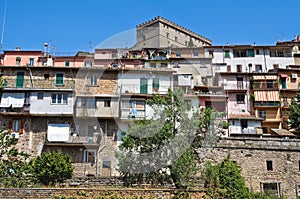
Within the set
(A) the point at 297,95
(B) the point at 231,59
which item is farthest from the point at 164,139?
(B) the point at 231,59

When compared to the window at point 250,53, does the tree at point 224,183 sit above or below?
below

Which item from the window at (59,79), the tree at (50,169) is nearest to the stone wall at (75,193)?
the tree at (50,169)

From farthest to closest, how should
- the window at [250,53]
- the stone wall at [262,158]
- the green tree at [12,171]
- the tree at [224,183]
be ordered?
the window at [250,53]
the stone wall at [262,158]
the green tree at [12,171]
the tree at [224,183]

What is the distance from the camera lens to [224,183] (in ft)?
74.5

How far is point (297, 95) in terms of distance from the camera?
37031 mm

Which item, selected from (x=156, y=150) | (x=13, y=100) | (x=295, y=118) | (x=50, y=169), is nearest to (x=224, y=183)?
(x=156, y=150)

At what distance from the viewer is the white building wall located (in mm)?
31094

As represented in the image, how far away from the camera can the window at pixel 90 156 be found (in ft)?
100

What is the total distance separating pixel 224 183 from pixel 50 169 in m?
10.7

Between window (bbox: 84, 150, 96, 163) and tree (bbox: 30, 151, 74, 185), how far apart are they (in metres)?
4.96

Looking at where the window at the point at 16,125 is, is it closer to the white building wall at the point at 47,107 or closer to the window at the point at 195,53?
the white building wall at the point at 47,107

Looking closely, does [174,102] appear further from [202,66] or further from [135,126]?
[202,66]

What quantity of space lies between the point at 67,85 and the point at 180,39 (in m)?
39.4

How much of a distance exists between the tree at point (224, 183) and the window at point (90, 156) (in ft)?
34.1
